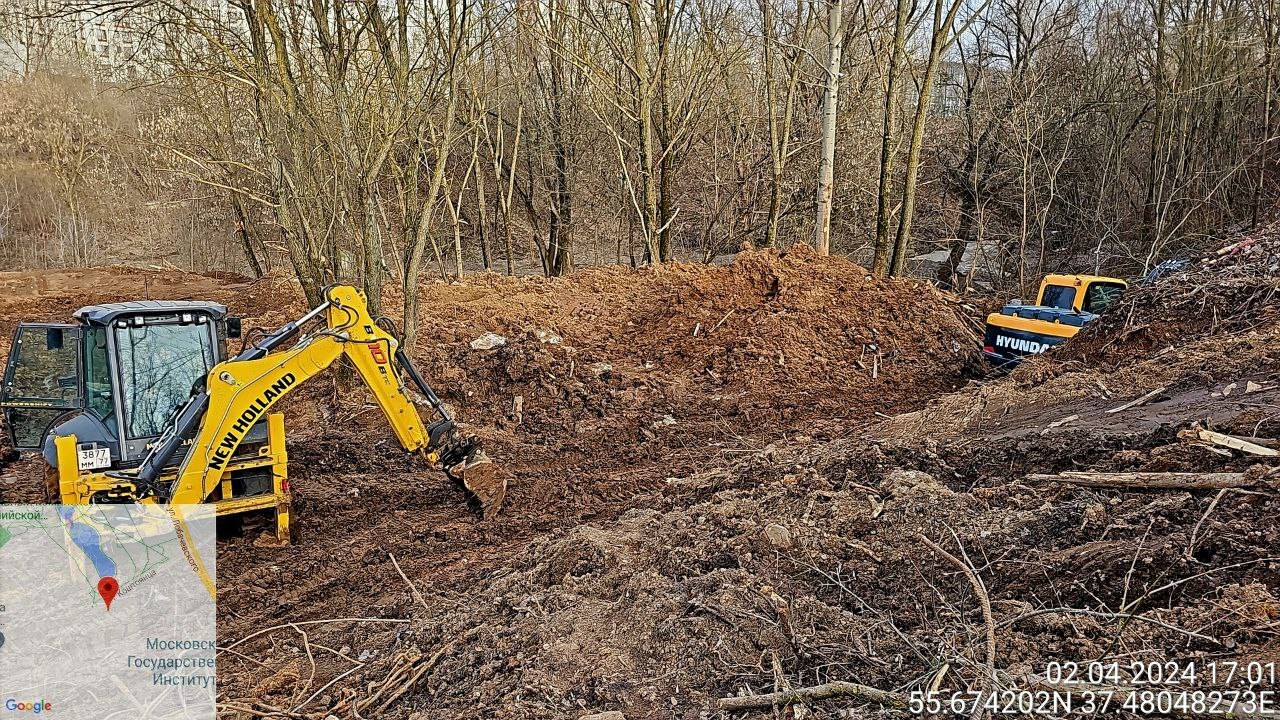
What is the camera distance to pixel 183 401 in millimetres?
7125

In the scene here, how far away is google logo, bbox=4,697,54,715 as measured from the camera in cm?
500

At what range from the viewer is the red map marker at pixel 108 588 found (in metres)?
6.34

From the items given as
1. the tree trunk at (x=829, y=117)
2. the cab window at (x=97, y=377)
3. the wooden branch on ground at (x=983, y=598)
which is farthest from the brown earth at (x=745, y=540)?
the tree trunk at (x=829, y=117)

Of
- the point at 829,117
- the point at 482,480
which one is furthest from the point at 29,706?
the point at 829,117

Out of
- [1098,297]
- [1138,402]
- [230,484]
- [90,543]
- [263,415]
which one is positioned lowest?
[90,543]

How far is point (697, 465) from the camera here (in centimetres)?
877

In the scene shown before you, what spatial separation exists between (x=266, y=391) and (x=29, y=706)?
2571 millimetres

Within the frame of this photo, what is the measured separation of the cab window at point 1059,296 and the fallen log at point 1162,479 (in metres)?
7.18

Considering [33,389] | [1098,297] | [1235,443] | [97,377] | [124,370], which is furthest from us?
[1098,297]

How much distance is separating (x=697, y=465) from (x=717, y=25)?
47.0 ft

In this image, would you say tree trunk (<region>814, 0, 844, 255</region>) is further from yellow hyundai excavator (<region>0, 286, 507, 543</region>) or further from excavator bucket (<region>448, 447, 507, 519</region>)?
yellow hyundai excavator (<region>0, 286, 507, 543</region>)

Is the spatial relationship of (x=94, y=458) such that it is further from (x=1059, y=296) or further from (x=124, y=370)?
(x=1059, y=296)

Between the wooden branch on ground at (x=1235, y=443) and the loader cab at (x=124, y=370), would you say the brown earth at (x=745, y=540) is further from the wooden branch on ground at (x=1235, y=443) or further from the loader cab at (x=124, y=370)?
the loader cab at (x=124, y=370)

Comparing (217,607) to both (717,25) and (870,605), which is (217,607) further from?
(717,25)
